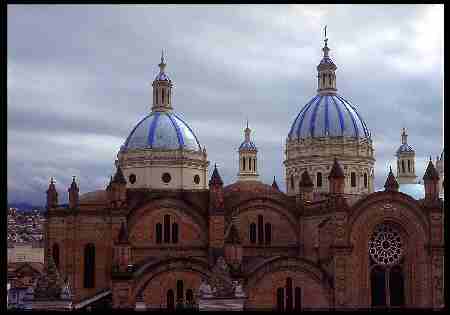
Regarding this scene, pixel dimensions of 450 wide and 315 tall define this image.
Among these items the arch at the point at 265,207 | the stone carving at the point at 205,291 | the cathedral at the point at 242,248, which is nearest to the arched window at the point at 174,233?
the cathedral at the point at 242,248

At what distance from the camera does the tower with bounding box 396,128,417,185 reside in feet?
253

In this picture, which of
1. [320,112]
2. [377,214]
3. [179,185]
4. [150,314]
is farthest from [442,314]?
[320,112]

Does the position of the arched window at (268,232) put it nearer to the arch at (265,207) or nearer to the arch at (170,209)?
the arch at (265,207)

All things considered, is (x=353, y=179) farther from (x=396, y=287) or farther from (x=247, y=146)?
(x=247, y=146)

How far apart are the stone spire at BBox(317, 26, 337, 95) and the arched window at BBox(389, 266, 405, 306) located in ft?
65.7

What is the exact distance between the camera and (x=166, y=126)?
57125 millimetres

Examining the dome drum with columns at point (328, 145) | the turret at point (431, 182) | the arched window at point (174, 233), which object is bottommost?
the arched window at point (174, 233)

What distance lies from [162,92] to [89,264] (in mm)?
18212

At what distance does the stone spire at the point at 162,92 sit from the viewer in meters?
59.2

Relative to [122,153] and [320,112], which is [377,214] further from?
[122,153]

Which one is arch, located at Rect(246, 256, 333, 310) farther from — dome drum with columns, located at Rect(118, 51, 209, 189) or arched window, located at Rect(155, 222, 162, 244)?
dome drum with columns, located at Rect(118, 51, 209, 189)

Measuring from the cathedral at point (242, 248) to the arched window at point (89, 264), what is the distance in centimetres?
7

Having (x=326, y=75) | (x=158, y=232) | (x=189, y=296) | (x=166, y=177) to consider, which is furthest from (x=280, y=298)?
(x=326, y=75)

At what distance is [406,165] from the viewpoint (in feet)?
254
